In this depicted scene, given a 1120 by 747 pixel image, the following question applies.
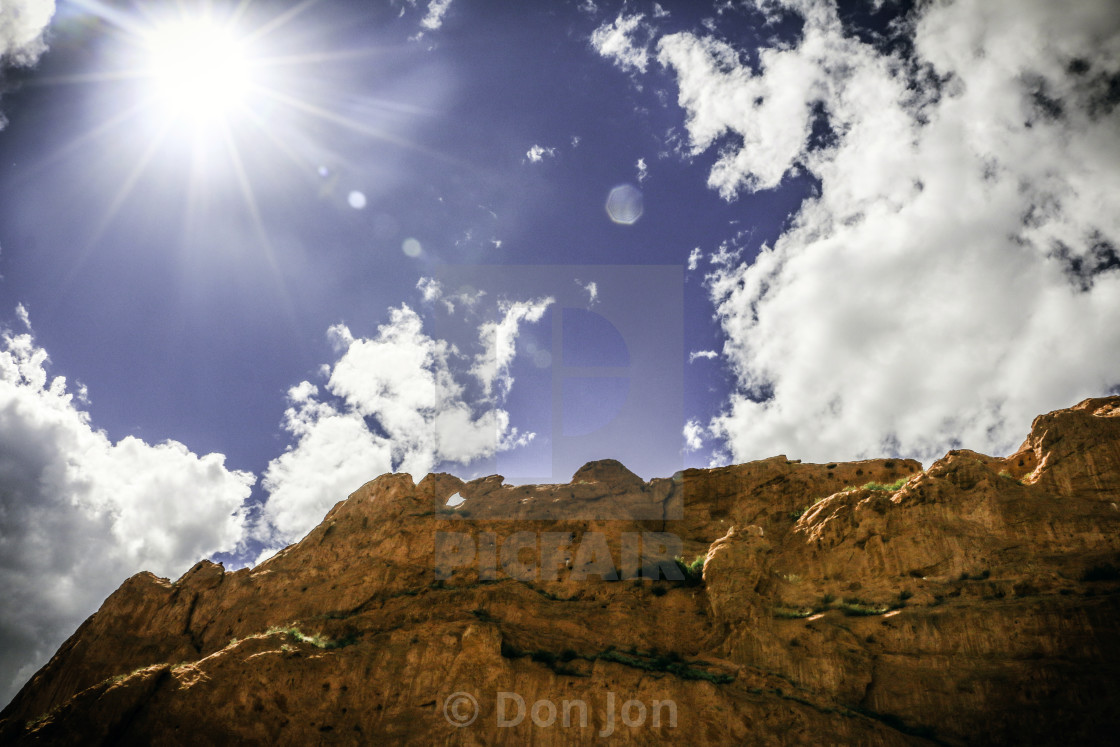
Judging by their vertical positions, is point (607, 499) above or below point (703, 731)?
above

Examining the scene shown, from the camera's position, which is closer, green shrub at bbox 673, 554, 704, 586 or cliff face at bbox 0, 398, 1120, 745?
cliff face at bbox 0, 398, 1120, 745

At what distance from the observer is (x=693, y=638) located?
36.9m

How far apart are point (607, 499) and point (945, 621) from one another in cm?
2741

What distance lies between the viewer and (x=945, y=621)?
29.5m

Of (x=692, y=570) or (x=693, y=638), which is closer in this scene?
(x=693, y=638)

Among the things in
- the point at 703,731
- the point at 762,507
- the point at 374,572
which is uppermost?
the point at 762,507

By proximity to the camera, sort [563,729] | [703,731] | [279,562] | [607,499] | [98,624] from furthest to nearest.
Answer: [607,499]
[279,562]
[98,624]
[563,729]
[703,731]

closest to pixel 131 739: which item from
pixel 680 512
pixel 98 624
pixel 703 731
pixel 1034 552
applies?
pixel 98 624

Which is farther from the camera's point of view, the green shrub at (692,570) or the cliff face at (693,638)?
the green shrub at (692,570)

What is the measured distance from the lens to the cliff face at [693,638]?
27203mm

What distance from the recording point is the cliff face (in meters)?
27.2

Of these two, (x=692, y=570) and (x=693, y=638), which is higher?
(x=692, y=570)

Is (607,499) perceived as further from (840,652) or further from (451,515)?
(840,652)

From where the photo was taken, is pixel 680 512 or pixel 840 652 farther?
pixel 680 512
